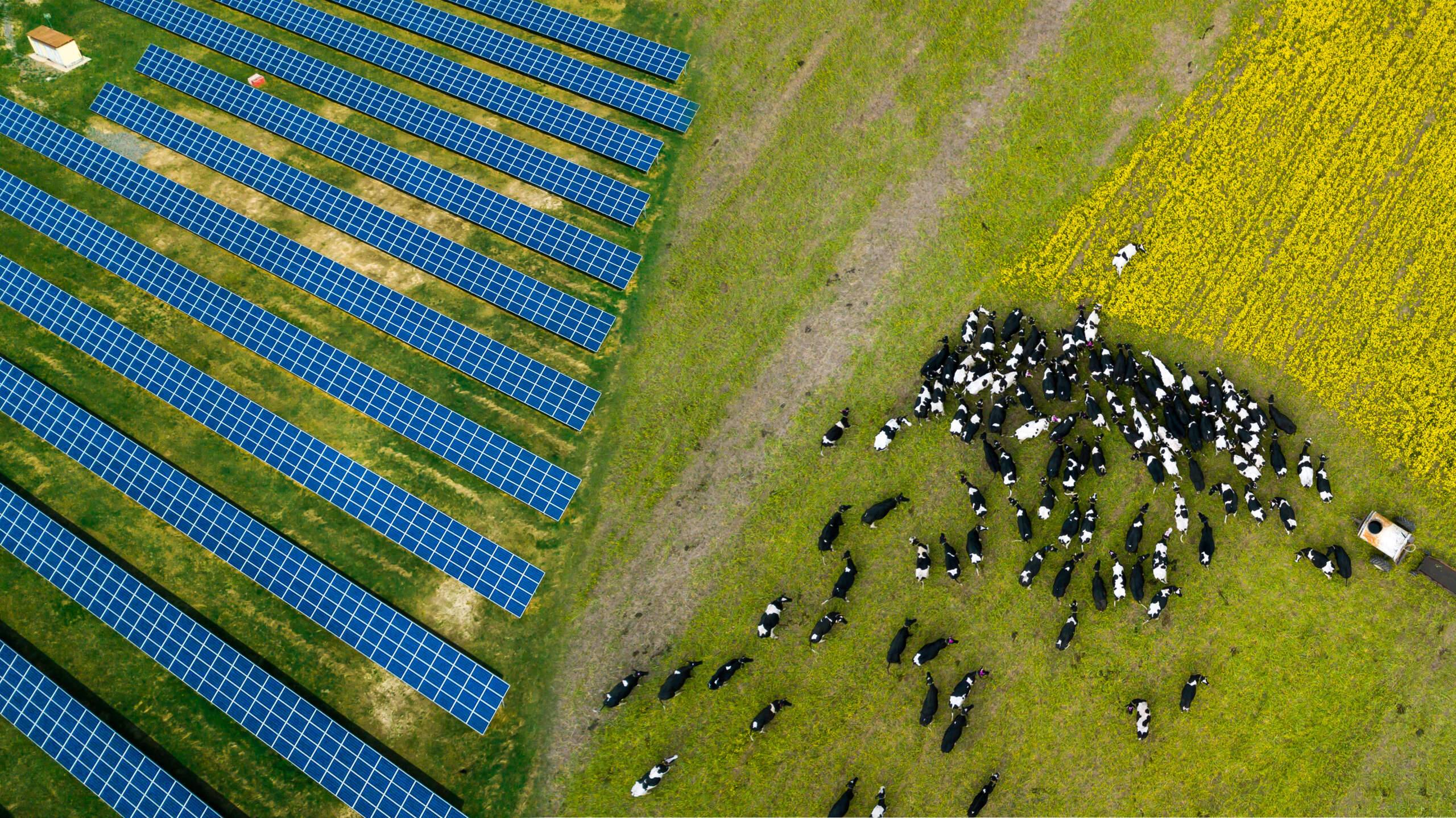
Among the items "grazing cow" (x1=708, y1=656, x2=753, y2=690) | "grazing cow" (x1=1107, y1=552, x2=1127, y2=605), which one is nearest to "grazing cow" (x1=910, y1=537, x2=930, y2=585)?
"grazing cow" (x1=1107, y1=552, x2=1127, y2=605)

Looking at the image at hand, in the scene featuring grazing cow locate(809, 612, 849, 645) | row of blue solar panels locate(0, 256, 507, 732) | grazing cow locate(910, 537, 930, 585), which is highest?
grazing cow locate(910, 537, 930, 585)

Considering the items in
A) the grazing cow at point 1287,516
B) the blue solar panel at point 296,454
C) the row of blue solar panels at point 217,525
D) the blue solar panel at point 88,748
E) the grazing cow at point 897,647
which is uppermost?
the grazing cow at point 1287,516

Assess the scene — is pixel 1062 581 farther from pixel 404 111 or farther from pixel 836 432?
pixel 404 111

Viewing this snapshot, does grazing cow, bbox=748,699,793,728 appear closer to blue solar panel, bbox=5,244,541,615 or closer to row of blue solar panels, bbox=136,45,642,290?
blue solar panel, bbox=5,244,541,615

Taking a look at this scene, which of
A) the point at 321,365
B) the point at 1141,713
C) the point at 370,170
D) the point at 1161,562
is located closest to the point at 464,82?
the point at 370,170

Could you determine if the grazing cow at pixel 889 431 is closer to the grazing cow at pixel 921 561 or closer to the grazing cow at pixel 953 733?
the grazing cow at pixel 921 561

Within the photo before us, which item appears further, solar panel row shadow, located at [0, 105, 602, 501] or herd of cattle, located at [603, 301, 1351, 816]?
solar panel row shadow, located at [0, 105, 602, 501]

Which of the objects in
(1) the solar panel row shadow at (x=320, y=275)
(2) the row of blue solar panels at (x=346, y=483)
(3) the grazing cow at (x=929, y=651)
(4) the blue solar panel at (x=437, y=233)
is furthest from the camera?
(4) the blue solar panel at (x=437, y=233)

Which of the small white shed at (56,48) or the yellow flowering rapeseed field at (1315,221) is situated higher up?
the yellow flowering rapeseed field at (1315,221)

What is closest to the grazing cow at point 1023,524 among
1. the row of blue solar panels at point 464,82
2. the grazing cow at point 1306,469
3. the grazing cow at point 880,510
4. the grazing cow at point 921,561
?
the grazing cow at point 921,561
